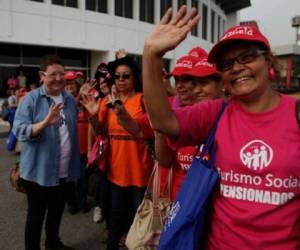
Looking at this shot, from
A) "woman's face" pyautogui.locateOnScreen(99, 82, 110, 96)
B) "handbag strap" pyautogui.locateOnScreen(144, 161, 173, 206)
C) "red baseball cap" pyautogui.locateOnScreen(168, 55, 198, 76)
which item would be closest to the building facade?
"woman's face" pyautogui.locateOnScreen(99, 82, 110, 96)

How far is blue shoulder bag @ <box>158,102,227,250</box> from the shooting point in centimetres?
167

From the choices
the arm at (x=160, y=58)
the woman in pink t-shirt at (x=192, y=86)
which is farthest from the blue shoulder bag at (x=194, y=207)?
the woman in pink t-shirt at (x=192, y=86)

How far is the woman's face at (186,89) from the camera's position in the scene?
8.95ft

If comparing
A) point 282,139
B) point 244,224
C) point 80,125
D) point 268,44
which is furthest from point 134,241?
point 80,125

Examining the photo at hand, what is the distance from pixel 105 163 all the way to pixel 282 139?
7.74 ft

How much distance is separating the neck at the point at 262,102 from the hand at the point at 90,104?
2.07 metres

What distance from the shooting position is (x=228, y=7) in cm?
4250

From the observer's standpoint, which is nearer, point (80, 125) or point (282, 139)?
point (282, 139)

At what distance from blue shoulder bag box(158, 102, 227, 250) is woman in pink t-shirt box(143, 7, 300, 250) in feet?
0.16

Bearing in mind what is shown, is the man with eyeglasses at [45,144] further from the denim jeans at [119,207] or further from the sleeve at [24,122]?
the denim jeans at [119,207]

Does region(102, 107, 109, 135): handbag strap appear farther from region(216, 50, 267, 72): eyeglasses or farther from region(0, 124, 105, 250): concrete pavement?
region(216, 50, 267, 72): eyeglasses

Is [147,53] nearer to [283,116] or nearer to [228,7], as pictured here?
[283,116]

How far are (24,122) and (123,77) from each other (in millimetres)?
964

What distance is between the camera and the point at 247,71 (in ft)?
5.56
